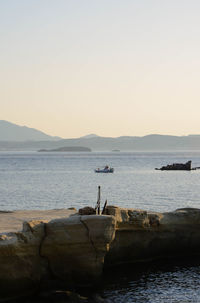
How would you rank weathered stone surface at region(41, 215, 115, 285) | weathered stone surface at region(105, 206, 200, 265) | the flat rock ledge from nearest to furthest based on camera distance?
the flat rock ledge → weathered stone surface at region(41, 215, 115, 285) → weathered stone surface at region(105, 206, 200, 265)

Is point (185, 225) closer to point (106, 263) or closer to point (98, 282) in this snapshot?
point (106, 263)

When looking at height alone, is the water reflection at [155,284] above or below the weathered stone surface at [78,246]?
below

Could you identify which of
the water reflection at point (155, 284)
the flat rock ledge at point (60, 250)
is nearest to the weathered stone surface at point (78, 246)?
the flat rock ledge at point (60, 250)

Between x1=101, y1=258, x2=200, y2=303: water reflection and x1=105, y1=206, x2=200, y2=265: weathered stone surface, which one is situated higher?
x1=105, y1=206, x2=200, y2=265: weathered stone surface

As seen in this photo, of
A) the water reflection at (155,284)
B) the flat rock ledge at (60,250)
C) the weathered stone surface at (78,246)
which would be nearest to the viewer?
the flat rock ledge at (60,250)

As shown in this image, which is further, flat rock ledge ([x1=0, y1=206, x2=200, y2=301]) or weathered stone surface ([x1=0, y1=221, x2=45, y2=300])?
flat rock ledge ([x1=0, y1=206, x2=200, y2=301])

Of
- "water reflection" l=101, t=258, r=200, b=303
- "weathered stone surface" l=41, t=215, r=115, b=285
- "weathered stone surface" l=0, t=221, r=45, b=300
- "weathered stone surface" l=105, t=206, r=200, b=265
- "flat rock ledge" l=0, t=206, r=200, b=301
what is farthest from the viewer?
"weathered stone surface" l=105, t=206, r=200, b=265

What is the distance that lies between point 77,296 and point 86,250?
2191 millimetres

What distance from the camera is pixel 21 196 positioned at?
182 ft

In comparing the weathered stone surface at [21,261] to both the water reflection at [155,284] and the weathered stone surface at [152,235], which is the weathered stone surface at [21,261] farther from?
the weathered stone surface at [152,235]

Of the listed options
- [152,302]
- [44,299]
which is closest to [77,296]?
[44,299]

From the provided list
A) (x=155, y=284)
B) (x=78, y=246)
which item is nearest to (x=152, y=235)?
(x=155, y=284)

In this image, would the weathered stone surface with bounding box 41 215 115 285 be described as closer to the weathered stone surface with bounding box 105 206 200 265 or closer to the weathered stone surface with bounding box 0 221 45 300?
the weathered stone surface with bounding box 0 221 45 300

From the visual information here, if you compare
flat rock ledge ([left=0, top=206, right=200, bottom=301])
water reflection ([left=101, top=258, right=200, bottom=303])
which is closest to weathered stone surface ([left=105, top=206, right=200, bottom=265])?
flat rock ledge ([left=0, top=206, right=200, bottom=301])
